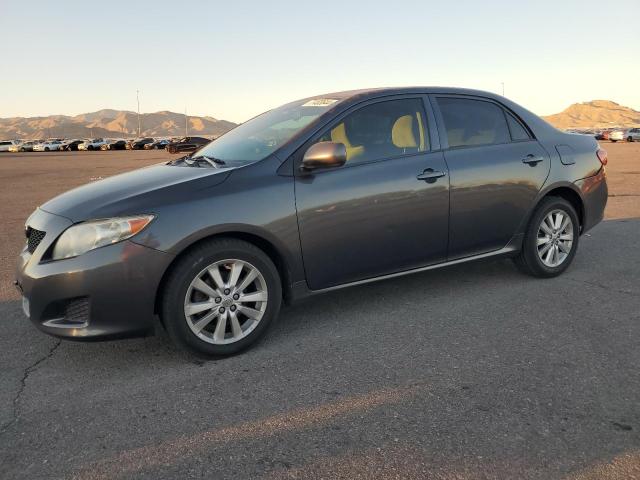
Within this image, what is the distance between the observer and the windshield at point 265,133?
3.93 m

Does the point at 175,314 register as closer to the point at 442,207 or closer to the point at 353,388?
the point at 353,388

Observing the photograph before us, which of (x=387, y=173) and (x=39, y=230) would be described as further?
(x=387, y=173)

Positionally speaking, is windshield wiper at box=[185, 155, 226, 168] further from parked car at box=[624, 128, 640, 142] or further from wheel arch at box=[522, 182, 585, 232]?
parked car at box=[624, 128, 640, 142]

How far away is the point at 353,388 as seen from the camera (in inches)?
118

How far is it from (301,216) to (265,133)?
973 millimetres

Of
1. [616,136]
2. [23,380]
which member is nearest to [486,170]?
[23,380]

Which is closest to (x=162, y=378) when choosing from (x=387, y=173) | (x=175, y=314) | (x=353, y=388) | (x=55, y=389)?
(x=175, y=314)

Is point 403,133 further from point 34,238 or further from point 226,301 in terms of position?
point 34,238

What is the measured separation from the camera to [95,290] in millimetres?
3109

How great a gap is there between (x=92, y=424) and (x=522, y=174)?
3.65 meters

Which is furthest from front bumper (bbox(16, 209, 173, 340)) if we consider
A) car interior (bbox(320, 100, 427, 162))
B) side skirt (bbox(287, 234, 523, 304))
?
car interior (bbox(320, 100, 427, 162))

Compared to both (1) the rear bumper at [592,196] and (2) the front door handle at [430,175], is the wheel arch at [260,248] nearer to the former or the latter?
(2) the front door handle at [430,175]

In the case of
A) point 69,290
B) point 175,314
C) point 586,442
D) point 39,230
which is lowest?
point 586,442

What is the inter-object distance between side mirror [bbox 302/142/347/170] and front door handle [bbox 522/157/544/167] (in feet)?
6.11
